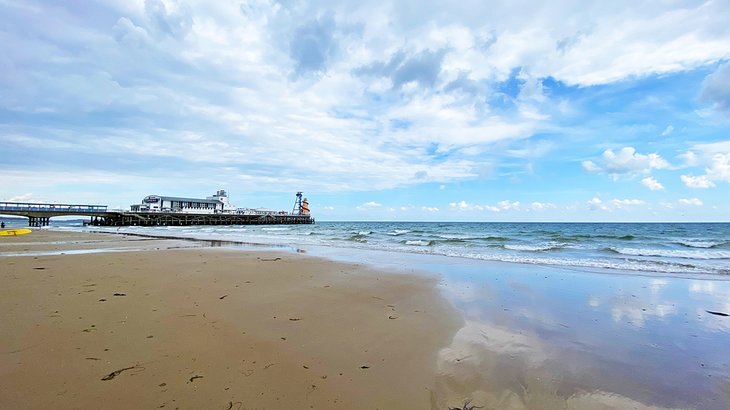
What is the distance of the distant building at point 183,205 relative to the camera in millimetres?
68625

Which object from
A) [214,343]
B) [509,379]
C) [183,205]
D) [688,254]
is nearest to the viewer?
[509,379]

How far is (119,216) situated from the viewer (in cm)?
5772

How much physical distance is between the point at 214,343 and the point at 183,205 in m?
78.7

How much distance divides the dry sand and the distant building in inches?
2683

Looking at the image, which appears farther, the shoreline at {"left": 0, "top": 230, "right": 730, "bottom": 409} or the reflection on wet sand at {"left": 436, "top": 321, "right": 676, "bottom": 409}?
the shoreline at {"left": 0, "top": 230, "right": 730, "bottom": 409}

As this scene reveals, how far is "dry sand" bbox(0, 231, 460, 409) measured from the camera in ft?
9.69

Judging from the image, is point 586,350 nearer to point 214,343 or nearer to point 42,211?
point 214,343

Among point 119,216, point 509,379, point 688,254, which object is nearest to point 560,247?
point 688,254

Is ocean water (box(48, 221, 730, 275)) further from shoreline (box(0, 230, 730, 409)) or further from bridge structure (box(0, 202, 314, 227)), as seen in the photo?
bridge structure (box(0, 202, 314, 227))

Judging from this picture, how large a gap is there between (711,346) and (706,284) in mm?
6893

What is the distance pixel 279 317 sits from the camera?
17.5 feet

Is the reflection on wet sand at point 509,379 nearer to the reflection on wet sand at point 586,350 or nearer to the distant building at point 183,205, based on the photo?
the reflection on wet sand at point 586,350

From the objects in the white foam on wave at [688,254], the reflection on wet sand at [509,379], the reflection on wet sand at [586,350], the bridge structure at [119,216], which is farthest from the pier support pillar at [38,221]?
the white foam on wave at [688,254]

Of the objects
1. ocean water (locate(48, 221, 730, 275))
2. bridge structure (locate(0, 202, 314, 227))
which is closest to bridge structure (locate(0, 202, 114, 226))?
bridge structure (locate(0, 202, 314, 227))
